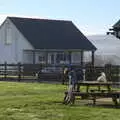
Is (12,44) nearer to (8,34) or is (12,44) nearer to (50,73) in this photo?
(8,34)

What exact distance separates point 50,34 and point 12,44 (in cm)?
472

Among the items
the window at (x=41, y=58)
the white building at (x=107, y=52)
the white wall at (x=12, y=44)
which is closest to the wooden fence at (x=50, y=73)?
the window at (x=41, y=58)

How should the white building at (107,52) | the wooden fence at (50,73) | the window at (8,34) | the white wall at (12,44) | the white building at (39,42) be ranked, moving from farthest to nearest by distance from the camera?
the white building at (107,52)
the window at (8,34)
the white wall at (12,44)
the white building at (39,42)
the wooden fence at (50,73)

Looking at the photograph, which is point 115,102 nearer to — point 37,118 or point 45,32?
point 37,118

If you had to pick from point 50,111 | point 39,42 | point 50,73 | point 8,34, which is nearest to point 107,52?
point 8,34

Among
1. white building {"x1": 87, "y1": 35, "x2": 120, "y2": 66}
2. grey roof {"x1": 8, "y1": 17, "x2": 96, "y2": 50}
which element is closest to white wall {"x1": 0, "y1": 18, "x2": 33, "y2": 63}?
grey roof {"x1": 8, "y1": 17, "x2": 96, "y2": 50}

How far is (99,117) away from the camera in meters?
16.1

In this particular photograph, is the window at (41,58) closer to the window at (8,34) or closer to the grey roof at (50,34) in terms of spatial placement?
the grey roof at (50,34)

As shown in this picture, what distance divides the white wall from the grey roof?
723mm

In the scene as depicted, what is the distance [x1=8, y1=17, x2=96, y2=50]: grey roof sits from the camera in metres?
64.2

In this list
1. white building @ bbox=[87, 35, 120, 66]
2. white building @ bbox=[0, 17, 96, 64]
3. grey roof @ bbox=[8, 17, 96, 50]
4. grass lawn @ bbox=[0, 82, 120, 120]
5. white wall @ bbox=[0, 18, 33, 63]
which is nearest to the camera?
grass lawn @ bbox=[0, 82, 120, 120]

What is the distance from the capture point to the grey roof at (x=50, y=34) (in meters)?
64.2

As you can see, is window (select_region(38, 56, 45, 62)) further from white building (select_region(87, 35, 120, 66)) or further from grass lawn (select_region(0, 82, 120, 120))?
grass lawn (select_region(0, 82, 120, 120))

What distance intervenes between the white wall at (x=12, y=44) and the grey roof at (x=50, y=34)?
723 mm
